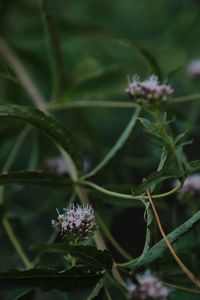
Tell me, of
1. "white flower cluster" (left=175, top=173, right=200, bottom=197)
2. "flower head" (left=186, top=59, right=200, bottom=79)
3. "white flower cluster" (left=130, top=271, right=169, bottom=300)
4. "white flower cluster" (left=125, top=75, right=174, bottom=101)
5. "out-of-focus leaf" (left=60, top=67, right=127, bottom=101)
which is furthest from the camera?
"flower head" (left=186, top=59, right=200, bottom=79)

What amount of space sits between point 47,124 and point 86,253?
0.17 metres

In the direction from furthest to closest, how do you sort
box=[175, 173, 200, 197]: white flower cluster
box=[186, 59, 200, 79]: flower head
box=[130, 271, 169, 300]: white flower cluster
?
1. box=[186, 59, 200, 79]: flower head
2. box=[175, 173, 200, 197]: white flower cluster
3. box=[130, 271, 169, 300]: white flower cluster

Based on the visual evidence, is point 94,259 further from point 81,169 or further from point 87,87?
point 87,87

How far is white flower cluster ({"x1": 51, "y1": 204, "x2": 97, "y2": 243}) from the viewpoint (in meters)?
0.52

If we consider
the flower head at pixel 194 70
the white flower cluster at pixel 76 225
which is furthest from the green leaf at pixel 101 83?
the white flower cluster at pixel 76 225

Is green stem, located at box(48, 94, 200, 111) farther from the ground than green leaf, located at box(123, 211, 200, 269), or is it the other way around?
green stem, located at box(48, 94, 200, 111)

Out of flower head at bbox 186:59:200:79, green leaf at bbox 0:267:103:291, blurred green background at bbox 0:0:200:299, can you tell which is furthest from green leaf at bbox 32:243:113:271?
flower head at bbox 186:59:200:79

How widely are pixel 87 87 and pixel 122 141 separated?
18 cm

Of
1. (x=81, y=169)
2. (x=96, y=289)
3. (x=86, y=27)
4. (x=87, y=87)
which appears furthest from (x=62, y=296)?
(x=86, y=27)

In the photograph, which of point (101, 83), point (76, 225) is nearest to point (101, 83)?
point (101, 83)

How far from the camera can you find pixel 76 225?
1.72 ft

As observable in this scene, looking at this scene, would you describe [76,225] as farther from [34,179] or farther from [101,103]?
[101,103]

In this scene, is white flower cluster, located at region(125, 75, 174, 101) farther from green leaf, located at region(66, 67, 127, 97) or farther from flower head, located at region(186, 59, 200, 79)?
flower head, located at region(186, 59, 200, 79)

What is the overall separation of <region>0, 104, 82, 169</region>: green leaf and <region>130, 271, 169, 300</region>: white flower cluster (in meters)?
0.20
